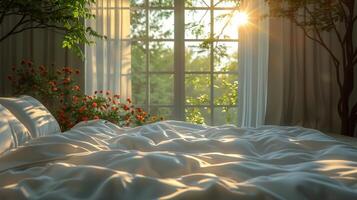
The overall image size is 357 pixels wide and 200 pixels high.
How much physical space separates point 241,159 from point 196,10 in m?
3.49

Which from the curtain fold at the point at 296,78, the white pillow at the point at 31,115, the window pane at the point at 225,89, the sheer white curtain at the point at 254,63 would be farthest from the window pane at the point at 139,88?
the white pillow at the point at 31,115

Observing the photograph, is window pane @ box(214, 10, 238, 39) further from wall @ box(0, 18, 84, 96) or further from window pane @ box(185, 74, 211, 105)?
wall @ box(0, 18, 84, 96)

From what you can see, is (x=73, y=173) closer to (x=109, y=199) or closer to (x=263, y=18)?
(x=109, y=199)

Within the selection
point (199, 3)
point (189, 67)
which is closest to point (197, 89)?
point (189, 67)

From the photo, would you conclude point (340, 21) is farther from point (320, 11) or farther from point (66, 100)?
point (66, 100)

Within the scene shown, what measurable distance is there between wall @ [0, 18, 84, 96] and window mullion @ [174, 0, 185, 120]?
1.08 meters

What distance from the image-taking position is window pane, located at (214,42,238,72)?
4.78 metres

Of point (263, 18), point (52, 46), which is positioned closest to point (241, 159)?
point (263, 18)

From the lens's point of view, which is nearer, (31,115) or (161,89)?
(31,115)

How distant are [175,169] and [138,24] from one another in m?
3.56

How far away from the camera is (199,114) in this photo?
4809mm

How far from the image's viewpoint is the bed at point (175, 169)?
1.03 meters

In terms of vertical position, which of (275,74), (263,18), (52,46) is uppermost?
(263,18)

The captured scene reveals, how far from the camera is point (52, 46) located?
173 inches
